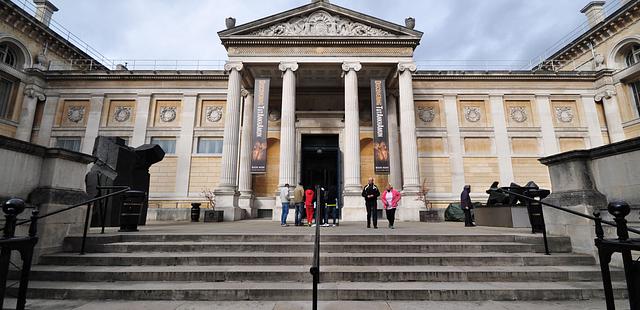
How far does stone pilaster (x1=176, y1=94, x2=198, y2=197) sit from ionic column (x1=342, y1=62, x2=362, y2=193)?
10798 millimetres

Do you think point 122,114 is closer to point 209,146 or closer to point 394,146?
point 209,146

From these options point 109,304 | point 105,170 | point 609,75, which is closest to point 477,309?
point 109,304

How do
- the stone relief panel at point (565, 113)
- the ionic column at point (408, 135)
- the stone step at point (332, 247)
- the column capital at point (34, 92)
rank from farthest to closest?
the stone relief panel at point (565, 113), the column capital at point (34, 92), the ionic column at point (408, 135), the stone step at point (332, 247)

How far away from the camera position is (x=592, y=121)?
19609 mm

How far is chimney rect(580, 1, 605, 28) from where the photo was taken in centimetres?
2186

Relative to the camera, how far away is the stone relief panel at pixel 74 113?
65.7ft

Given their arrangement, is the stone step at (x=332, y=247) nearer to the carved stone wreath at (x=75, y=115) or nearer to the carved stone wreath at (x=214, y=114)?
the carved stone wreath at (x=214, y=114)

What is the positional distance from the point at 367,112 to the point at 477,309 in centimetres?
1677

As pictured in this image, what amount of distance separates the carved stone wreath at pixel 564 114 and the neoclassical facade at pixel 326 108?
0.07 metres

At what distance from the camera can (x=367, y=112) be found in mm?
19406

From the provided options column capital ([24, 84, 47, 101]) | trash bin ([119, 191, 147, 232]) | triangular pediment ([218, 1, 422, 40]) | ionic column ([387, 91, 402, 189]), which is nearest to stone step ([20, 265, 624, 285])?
trash bin ([119, 191, 147, 232])

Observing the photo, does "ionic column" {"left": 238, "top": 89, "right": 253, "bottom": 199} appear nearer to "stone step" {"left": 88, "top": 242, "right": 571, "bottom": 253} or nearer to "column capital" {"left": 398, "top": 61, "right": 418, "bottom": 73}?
"column capital" {"left": 398, "top": 61, "right": 418, "bottom": 73}

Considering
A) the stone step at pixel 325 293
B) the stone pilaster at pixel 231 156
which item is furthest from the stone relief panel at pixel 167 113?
the stone step at pixel 325 293

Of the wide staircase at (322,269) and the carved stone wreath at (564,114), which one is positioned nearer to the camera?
the wide staircase at (322,269)
